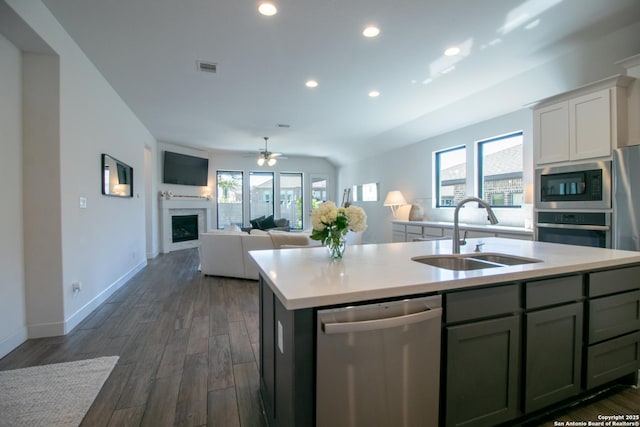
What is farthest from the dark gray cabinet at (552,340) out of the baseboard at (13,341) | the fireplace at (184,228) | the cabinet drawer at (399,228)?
the fireplace at (184,228)

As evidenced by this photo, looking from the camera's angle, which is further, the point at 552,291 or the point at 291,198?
the point at 291,198

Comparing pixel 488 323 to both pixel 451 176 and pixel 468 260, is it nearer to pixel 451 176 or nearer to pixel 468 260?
pixel 468 260

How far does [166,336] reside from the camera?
2.67m

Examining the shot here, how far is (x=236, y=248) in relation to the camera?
4598mm

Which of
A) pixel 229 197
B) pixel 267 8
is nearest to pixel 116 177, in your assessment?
pixel 267 8

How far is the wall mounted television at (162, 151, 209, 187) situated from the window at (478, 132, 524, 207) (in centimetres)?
697

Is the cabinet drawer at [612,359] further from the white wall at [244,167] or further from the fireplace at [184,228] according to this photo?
the fireplace at [184,228]

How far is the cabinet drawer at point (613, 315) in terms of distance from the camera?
1634 mm

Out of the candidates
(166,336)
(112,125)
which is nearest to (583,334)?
(166,336)

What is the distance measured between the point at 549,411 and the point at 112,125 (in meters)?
→ 5.35

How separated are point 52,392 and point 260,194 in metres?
7.80

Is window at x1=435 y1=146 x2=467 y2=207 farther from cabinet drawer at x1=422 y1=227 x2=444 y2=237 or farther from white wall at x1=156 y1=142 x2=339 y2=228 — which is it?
white wall at x1=156 y1=142 x2=339 y2=228

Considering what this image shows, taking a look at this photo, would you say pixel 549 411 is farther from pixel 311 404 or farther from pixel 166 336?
pixel 166 336

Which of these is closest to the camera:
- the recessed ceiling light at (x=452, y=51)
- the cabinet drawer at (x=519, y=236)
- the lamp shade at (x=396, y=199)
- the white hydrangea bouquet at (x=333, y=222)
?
the white hydrangea bouquet at (x=333, y=222)
